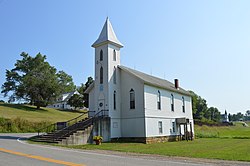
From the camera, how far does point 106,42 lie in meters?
27.1

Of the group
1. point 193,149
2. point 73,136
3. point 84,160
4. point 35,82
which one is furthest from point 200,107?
point 84,160

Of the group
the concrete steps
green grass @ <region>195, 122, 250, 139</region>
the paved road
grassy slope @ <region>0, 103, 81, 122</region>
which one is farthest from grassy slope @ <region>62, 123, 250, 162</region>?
grassy slope @ <region>0, 103, 81, 122</region>

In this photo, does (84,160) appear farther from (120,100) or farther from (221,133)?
(221,133)

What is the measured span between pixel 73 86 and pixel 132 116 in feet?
204

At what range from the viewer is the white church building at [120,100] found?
85.7 feet

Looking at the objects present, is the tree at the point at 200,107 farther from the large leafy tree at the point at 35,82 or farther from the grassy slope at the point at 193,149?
the grassy slope at the point at 193,149

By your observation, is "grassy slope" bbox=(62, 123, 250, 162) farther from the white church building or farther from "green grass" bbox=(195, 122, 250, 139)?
"green grass" bbox=(195, 122, 250, 139)

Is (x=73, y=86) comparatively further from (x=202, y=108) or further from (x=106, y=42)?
(x=106, y=42)

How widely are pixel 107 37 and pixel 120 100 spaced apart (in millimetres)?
7040

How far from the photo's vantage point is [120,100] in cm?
2775

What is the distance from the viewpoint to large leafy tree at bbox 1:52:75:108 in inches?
2232

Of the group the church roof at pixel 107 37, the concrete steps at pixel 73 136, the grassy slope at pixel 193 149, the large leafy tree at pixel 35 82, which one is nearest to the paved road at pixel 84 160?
the grassy slope at pixel 193 149

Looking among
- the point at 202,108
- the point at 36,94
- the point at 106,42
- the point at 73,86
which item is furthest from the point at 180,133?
the point at 202,108

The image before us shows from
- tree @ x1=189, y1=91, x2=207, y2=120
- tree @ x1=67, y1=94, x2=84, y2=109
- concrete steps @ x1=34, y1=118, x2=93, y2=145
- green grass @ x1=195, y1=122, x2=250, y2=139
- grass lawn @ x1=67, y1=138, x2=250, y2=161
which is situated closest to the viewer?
grass lawn @ x1=67, y1=138, x2=250, y2=161
